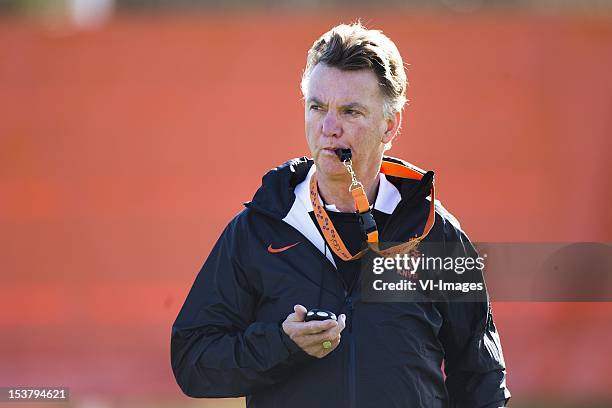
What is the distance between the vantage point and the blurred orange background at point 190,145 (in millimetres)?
6816

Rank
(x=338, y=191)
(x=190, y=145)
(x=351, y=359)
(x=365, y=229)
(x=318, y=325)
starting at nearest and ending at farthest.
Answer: (x=318, y=325)
(x=351, y=359)
(x=365, y=229)
(x=338, y=191)
(x=190, y=145)

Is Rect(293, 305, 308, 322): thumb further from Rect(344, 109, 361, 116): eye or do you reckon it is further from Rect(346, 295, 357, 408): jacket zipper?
Rect(344, 109, 361, 116): eye

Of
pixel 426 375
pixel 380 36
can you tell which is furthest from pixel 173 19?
pixel 426 375

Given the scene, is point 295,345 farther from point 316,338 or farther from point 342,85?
point 342,85

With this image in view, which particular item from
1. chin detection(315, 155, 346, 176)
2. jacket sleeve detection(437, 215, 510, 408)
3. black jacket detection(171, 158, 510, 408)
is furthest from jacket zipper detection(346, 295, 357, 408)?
chin detection(315, 155, 346, 176)

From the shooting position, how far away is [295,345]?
2.84 metres

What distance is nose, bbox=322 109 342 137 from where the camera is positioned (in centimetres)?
305

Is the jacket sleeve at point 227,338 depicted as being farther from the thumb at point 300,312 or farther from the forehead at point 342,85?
the forehead at point 342,85

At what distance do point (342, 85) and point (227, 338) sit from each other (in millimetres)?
789

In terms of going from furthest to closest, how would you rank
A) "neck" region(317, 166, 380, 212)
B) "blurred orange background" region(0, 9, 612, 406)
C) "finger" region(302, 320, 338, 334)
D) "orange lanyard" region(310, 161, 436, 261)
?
1. "blurred orange background" region(0, 9, 612, 406)
2. "neck" region(317, 166, 380, 212)
3. "orange lanyard" region(310, 161, 436, 261)
4. "finger" region(302, 320, 338, 334)

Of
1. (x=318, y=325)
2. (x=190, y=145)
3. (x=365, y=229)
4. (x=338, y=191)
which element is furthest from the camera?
(x=190, y=145)

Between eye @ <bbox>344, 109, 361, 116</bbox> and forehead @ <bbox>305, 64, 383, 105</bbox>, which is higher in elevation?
forehead @ <bbox>305, 64, 383, 105</bbox>

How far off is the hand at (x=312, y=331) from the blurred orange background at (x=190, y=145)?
156 inches

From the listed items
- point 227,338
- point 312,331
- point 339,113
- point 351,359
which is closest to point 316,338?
point 312,331
